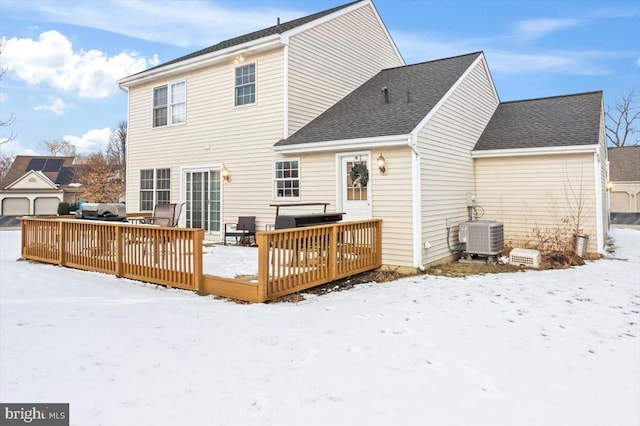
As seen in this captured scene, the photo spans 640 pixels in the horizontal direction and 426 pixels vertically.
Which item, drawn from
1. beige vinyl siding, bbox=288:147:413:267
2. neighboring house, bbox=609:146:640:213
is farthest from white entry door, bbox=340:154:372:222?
neighboring house, bbox=609:146:640:213

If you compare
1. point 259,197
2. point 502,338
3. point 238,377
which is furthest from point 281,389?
point 259,197

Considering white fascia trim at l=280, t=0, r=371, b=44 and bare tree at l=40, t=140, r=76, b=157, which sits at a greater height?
bare tree at l=40, t=140, r=76, b=157

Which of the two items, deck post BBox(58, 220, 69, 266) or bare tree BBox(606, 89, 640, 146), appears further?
bare tree BBox(606, 89, 640, 146)

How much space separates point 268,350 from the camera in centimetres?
388

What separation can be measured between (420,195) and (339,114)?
3.66 metres

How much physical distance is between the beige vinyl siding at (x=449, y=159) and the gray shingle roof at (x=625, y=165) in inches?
753

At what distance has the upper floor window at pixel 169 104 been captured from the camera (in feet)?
40.7

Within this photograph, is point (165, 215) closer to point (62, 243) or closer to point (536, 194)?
point (62, 243)

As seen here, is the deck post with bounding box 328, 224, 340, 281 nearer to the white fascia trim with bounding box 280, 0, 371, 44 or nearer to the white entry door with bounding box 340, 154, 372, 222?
the white entry door with bounding box 340, 154, 372, 222

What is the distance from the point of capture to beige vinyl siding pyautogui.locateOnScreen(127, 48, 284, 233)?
10.4 metres

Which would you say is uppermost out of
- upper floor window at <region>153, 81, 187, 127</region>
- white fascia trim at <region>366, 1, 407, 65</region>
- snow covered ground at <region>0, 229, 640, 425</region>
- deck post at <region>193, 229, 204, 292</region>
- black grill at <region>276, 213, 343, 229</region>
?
white fascia trim at <region>366, 1, 407, 65</region>

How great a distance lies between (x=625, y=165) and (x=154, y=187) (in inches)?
1083

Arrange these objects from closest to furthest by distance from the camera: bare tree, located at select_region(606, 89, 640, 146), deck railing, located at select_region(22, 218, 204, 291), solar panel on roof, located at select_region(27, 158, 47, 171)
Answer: deck railing, located at select_region(22, 218, 204, 291), bare tree, located at select_region(606, 89, 640, 146), solar panel on roof, located at select_region(27, 158, 47, 171)

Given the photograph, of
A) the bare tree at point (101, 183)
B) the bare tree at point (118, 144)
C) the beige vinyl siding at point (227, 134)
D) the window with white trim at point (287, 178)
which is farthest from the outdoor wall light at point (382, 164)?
the bare tree at point (118, 144)
